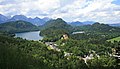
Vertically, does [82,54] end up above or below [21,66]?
below

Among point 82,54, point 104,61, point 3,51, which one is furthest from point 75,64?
point 3,51

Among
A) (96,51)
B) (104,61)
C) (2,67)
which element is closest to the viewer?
(2,67)

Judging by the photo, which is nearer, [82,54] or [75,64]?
[75,64]

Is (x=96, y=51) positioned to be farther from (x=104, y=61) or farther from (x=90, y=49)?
(x=104, y=61)

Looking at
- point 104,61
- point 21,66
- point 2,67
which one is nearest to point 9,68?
point 2,67

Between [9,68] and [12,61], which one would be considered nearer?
[9,68]

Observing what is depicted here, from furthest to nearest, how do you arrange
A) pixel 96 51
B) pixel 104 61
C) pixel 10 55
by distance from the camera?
pixel 96 51 < pixel 104 61 < pixel 10 55

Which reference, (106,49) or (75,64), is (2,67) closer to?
(75,64)

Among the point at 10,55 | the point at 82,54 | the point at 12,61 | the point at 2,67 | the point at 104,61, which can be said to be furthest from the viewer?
the point at 82,54

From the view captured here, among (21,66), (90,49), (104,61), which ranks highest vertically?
(21,66)
